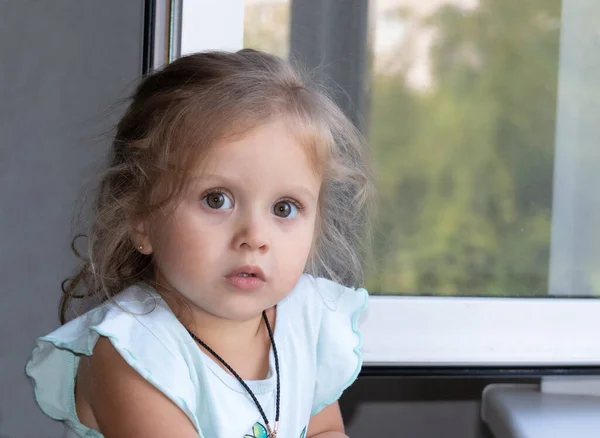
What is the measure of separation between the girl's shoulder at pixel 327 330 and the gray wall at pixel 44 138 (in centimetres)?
32

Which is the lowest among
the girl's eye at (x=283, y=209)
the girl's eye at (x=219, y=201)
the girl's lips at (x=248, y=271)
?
the girl's lips at (x=248, y=271)

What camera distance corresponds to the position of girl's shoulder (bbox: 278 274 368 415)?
1.00 meters

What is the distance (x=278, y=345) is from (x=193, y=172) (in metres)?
0.27

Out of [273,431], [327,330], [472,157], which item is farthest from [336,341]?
[472,157]

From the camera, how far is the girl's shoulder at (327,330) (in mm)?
999

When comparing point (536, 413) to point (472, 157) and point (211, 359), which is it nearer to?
point (472, 157)

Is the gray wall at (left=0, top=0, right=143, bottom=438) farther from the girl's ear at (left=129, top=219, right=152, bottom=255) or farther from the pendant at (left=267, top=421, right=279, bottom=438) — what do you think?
the pendant at (left=267, top=421, right=279, bottom=438)

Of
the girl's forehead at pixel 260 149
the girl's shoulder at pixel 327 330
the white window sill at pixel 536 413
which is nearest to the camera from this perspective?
the girl's forehead at pixel 260 149

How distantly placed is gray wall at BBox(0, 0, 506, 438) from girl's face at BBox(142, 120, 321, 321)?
0.91 ft

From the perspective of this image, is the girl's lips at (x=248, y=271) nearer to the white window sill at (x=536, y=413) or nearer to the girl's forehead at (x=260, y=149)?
the girl's forehead at (x=260, y=149)

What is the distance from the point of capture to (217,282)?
31.7 inches

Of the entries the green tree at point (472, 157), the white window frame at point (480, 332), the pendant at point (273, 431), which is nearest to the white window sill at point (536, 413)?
the white window frame at point (480, 332)

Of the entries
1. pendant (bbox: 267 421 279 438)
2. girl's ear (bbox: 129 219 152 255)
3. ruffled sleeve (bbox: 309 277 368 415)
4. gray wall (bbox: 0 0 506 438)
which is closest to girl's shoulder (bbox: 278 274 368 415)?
ruffled sleeve (bbox: 309 277 368 415)

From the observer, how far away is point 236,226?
797 millimetres
